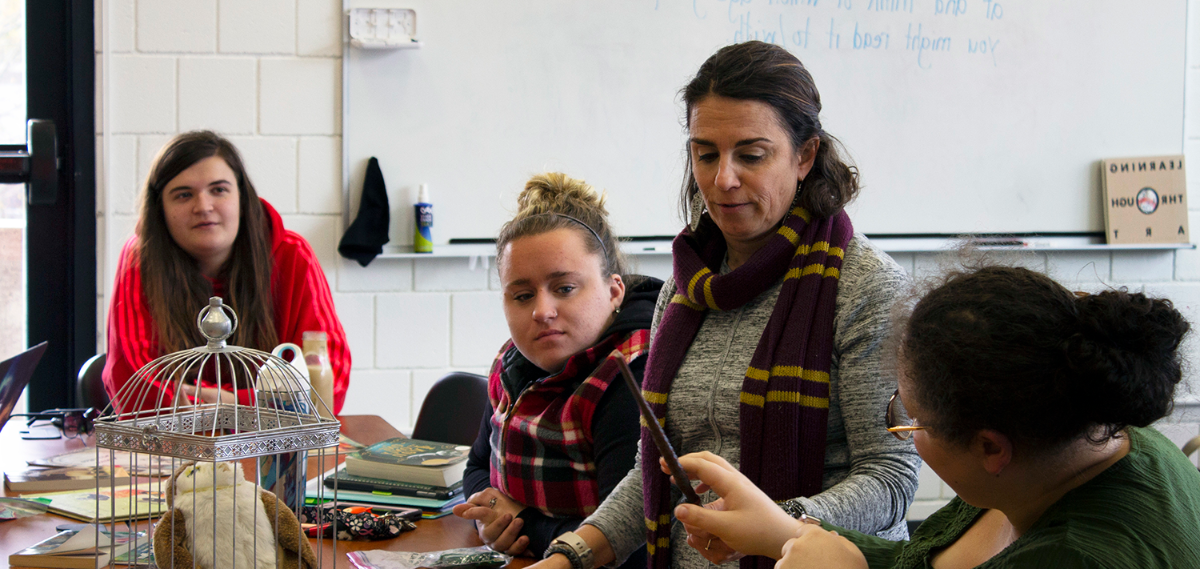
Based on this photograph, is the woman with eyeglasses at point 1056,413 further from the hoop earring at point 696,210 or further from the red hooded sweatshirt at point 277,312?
the red hooded sweatshirt at point 277,312

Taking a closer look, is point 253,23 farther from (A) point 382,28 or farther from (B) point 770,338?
(B) point 770,338

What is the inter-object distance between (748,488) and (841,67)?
2.40m

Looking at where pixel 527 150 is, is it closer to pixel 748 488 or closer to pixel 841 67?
pixel 841 67

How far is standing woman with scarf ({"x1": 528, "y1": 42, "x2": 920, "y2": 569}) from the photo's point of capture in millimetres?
1114

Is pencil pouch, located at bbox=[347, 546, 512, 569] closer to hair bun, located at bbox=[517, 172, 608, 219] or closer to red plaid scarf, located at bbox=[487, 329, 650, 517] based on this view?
red plaid scarf, located at bbox=[487, 329, 650, 517]

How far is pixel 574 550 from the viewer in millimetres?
1161

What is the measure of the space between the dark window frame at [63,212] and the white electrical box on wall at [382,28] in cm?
82

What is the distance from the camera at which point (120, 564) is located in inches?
42.1

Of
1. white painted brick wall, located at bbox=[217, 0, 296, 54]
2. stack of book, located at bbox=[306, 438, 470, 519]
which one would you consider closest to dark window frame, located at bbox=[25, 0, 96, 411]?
Result: white painted brick wall, located at bbox=[217, 0, 296, 54]

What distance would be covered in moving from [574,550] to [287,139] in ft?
6.74

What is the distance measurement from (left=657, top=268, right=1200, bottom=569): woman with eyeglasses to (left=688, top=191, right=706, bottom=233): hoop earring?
0.65 meters

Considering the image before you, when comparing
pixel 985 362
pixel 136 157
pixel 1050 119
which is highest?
pixel 1050 119

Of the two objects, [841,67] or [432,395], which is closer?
[432,395]

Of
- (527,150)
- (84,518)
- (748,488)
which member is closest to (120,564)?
(84,518)
